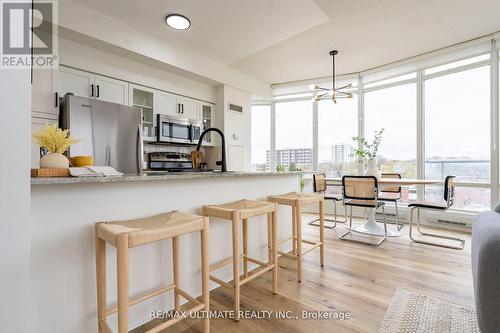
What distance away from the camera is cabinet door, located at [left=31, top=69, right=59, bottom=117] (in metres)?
2.60

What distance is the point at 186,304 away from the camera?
5.71ft

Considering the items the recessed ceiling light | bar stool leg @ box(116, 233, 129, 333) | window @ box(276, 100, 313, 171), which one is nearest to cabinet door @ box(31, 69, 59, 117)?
the recessed ceiling light

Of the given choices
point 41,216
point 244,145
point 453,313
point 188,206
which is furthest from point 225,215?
point 244,145

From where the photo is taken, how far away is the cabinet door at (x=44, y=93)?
2.60 m

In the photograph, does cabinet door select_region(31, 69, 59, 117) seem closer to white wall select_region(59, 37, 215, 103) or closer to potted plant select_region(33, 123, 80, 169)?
white wall select_region(59, 37, 215, 103)

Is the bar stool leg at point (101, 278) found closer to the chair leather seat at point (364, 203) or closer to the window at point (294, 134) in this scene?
the chair leather seat at point (364, 203)

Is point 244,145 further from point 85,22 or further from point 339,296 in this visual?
point 339,296

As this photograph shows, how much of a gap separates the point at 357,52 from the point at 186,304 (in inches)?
164

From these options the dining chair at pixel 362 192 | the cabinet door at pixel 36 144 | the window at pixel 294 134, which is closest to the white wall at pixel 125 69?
the cabinet door at pixel 36 144

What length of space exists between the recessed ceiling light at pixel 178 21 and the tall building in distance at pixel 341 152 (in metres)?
3.58

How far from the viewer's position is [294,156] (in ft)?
18.2

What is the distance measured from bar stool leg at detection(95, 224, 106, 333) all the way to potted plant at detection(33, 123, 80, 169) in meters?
0.42

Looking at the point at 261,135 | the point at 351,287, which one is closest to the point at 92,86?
the point at 261,135

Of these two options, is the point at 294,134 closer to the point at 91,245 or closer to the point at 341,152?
the point at 341,152
